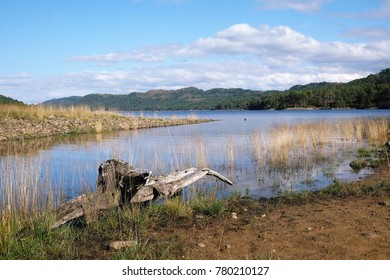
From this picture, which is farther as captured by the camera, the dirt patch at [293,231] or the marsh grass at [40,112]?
the marsh grass at [40,112]

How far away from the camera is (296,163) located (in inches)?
604

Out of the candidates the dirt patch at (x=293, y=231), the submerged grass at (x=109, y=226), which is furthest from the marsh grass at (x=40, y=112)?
the dirt patch at (x=293, y=231)

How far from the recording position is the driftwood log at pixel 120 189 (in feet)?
25.0

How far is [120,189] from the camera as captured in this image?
8.84 m

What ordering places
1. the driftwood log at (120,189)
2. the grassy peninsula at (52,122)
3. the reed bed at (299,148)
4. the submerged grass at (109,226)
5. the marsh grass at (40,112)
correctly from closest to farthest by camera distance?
the submerged grass at (109,226) → the driftwood log at (120,189) → the reed bed at (299,148) → the grassy peninsula at (52,122) → the marsh grass at (40,112)

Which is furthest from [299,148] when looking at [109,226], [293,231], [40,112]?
[40,112]

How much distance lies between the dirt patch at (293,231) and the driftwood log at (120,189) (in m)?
1.34

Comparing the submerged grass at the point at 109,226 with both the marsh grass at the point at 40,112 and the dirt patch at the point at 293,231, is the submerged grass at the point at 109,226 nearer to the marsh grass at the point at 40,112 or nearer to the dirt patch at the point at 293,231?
the dirt patch at the point at 293,231

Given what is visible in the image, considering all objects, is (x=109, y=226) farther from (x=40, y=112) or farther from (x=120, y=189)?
(x=40, y=112)

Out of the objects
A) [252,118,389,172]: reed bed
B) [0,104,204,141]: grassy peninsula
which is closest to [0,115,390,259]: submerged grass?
[252,118,389,172]: reed bed
